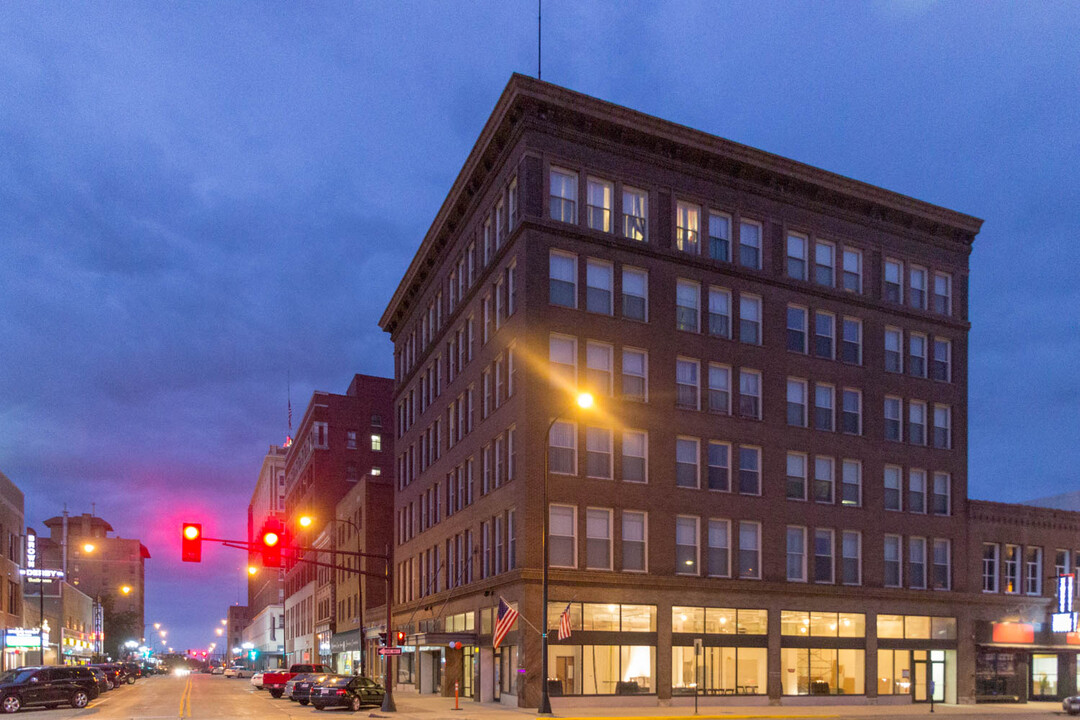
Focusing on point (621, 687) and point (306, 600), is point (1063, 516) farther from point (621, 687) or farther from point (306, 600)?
point (306, 600)

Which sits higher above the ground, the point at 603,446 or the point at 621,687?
the point at 603,446

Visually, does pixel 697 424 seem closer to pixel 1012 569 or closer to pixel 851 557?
pixel 851 557

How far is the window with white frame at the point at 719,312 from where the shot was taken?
48.4m

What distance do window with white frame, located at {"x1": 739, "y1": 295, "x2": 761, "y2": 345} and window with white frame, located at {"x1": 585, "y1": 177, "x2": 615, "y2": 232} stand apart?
8.31 metres

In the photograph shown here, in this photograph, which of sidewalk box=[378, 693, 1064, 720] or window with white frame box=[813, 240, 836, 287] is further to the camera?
window with white frame box=[813, 240, 836, 287]

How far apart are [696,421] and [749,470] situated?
3902 mm

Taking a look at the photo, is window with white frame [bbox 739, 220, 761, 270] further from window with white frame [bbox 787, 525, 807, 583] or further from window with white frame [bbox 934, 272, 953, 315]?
window with white frame [bbox 787, 525, 807, 583]

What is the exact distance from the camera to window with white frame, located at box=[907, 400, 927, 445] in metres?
53.1

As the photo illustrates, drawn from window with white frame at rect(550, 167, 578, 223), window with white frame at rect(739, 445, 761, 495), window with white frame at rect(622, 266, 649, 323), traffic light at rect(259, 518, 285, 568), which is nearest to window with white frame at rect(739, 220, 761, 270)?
window with white frame at rect(622, 266, 649, 323)

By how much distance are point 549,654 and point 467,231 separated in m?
24.0

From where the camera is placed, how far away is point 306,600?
383 feet

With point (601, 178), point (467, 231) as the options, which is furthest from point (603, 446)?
point (467, 231)

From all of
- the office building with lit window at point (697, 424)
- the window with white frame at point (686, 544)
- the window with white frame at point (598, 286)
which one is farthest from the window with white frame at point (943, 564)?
the window with white frame at point (598, 286)

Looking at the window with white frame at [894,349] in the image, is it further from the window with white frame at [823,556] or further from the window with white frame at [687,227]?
the window with white frame at [687,227]
